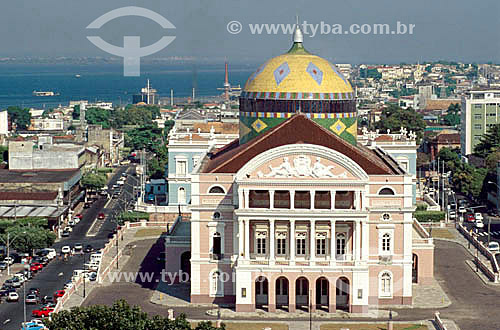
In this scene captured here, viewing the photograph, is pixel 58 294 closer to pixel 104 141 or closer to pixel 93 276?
pixel 93 276

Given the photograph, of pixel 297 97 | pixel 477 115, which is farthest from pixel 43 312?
pixel 477 115

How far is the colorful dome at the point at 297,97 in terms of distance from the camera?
102 m

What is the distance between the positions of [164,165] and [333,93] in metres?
67.6

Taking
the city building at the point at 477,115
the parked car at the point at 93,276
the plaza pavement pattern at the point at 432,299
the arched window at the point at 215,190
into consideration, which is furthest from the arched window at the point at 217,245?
the city building at the point at 477,115

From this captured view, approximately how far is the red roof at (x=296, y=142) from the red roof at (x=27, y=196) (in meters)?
41.0

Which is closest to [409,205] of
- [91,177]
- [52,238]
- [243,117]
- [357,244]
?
[357,244]

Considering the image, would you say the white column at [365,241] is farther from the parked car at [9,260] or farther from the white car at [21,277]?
the parked car at [9,260]

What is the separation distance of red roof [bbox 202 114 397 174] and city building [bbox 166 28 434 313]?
0.27 feet

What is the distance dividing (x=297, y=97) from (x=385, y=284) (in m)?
19.8

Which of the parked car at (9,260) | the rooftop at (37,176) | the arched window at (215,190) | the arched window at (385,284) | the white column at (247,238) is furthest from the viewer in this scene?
the rooftop at (37,176)

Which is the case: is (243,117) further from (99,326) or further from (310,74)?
(99,326)

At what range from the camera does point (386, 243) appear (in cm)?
9219

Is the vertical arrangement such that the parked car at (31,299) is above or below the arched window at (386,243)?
below

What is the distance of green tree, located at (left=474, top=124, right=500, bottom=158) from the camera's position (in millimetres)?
171375
